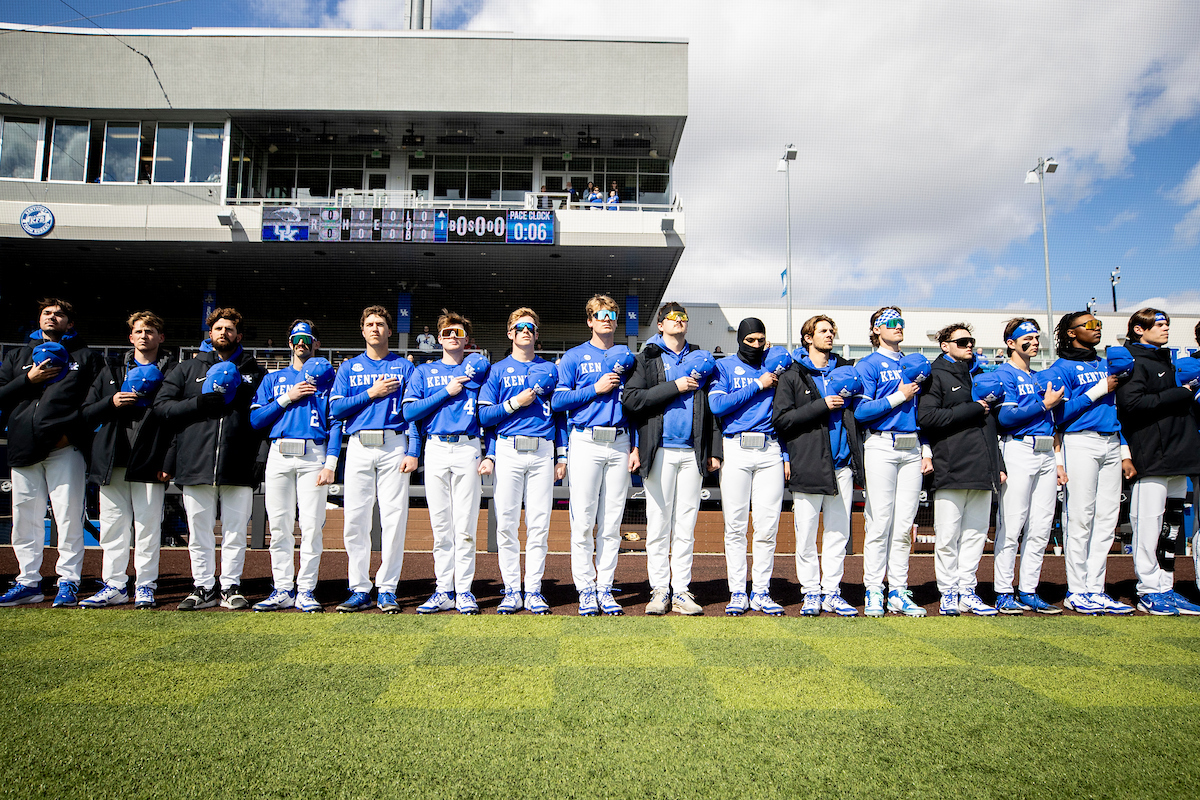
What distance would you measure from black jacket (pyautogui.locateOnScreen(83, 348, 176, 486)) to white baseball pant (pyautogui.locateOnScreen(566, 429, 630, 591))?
3.14m

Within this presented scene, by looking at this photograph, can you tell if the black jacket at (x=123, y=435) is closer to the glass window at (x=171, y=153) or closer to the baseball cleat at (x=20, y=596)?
the baseball cleat at (x=20, y=596)

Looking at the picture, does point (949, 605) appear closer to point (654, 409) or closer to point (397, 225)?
point (654, 409)

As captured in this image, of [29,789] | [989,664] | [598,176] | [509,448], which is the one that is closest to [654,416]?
[509,448]

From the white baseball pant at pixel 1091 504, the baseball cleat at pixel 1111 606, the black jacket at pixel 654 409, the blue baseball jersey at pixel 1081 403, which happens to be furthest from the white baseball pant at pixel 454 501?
the baseball cleat at pixel 1111 606

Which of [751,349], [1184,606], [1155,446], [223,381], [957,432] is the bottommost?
[1184,606]

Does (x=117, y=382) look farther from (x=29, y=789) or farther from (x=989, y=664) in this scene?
(x=989, y=664)

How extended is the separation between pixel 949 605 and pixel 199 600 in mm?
5657

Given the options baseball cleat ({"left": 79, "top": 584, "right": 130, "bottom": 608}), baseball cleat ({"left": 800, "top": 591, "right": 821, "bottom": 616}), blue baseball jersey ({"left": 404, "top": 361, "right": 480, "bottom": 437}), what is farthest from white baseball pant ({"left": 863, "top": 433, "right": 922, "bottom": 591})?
baseball cleat ({"left": 79, "top": 584, "right": 130, "bottom": 608})

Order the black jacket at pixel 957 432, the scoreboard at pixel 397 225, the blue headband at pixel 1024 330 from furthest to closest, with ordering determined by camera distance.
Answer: the scoreboard at pixel 397 225 → the blue headband at pixel 1024 330 → the black jacket at pixel 957 432

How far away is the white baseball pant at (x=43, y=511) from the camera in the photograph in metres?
5.08

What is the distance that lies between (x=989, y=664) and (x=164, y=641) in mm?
4696

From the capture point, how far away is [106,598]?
16.4 feet

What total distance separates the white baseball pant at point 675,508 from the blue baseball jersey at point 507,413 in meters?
0.92

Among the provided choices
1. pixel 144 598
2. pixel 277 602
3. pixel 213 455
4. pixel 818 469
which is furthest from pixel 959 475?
pixel 144 598
